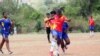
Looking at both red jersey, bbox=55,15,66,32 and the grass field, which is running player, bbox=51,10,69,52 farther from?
the grass field

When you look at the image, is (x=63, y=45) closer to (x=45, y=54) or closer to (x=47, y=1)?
(x=45, y=54)

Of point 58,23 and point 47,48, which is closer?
point 58,23

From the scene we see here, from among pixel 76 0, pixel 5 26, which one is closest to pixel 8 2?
pixel 76 0

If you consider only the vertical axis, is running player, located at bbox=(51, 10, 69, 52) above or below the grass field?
above

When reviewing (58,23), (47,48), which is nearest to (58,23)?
(58,23)

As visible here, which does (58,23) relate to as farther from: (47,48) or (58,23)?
(47,48)

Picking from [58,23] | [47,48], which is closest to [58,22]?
[58,23]

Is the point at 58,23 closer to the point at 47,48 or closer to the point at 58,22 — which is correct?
the point at 58,22

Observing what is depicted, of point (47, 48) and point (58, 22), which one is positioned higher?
point (58, 22)

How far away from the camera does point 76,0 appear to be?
68125mm

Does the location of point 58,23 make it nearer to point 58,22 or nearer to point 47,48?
point 58,22

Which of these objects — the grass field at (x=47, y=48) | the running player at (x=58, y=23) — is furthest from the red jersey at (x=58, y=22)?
the grass field at (x=47, y=48)

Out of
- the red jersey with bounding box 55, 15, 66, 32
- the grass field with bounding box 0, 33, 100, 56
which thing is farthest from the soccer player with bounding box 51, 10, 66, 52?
the grass field with bounding box 0, 33, 100, 56

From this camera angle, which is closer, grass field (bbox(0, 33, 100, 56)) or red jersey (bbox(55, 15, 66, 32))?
red jersey (bbox(55, 15, 66, 32))
